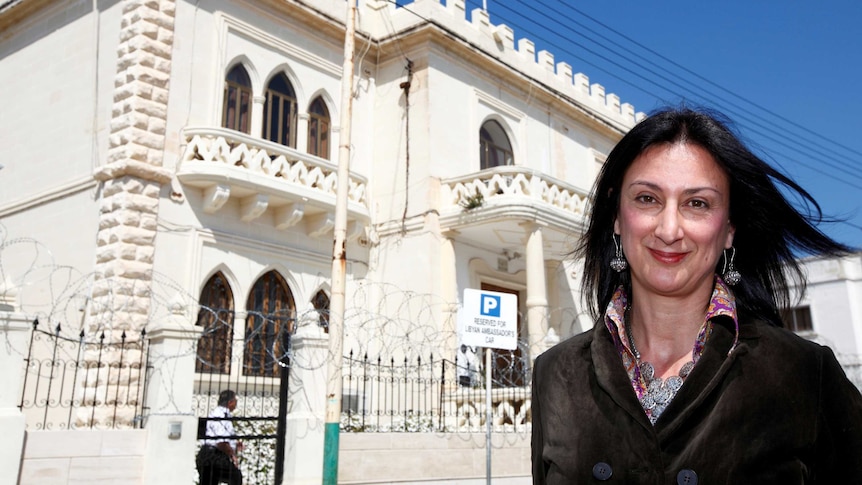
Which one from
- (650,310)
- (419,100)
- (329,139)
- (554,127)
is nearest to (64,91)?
(329,139)

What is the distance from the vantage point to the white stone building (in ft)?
41.9

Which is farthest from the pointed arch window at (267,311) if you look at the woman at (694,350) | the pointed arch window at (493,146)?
the woman at (694,350)

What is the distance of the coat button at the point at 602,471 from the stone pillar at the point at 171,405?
7.55m

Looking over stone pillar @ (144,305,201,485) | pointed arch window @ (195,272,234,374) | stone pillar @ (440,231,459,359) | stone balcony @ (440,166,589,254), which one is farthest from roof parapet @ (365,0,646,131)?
stone pillar @ (144,305,201,485)

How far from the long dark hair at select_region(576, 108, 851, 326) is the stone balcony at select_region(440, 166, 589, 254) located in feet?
44.6

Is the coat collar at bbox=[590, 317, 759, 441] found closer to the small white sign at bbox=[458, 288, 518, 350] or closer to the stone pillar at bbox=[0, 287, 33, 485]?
the small white sign at bbox=[458, 288, 518, 350]

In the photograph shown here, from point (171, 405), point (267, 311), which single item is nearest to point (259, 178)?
point (267, 311)

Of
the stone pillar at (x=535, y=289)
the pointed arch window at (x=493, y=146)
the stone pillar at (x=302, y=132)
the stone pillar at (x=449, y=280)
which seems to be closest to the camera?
the stone pillar at (x=535, y=289)

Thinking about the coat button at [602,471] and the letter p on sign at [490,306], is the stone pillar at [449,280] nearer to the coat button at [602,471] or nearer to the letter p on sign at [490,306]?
the letter p on sign at [490,306]

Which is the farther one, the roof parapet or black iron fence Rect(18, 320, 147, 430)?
the roof parapet

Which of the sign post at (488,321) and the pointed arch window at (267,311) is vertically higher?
the pointed arch window at (267,311)

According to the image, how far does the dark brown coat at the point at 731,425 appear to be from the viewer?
1544 millimetres

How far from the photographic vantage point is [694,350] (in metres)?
1.83

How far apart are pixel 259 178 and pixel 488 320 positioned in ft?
22.7
